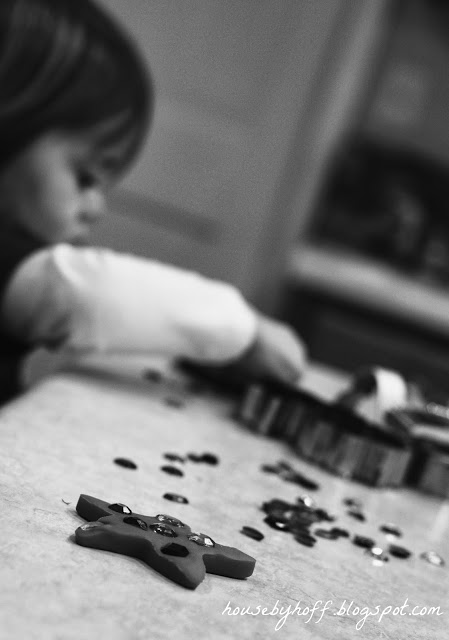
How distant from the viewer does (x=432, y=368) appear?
104 inches

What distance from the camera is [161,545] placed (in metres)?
0.42

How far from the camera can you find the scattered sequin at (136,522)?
44 cm

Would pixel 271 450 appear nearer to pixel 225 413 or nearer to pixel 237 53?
pixel 225 413

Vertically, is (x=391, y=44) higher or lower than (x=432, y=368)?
higher

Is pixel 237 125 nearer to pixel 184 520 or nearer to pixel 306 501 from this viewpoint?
pixel 306 501

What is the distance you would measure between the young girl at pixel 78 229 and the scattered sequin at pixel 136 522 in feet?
1.37

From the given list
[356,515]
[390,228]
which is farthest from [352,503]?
[390,228]

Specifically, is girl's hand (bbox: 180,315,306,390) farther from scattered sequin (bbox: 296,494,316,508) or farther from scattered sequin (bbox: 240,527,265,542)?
scattered sequin (bbox: 240,527,265,542)

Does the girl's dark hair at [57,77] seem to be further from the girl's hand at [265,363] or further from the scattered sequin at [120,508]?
the scattered sequin at [120,508]

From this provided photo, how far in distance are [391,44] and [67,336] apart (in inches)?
102

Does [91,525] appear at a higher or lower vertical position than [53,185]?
lower

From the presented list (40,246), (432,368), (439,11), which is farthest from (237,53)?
(40,246)

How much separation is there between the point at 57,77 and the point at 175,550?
768 millimetres

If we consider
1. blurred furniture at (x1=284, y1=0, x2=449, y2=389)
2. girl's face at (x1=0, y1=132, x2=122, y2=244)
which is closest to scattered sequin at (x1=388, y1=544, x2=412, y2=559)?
girl's face at (x1=0, y1=132, x2=122, y2=244)
